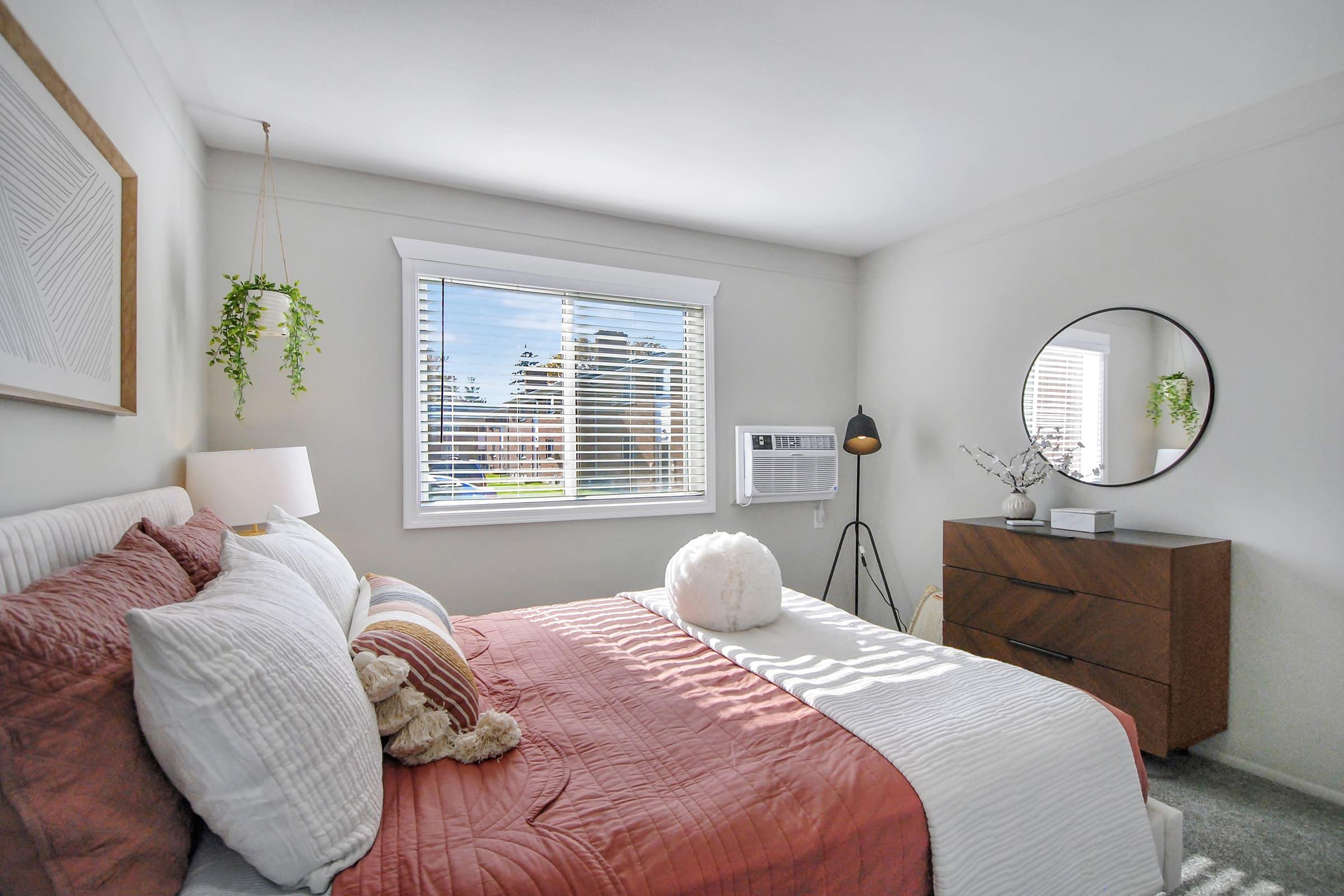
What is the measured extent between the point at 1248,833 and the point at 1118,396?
164 centimetres

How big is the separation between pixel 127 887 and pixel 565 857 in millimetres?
556

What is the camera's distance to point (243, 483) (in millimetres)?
2160

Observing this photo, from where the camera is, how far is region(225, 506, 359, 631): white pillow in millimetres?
1533

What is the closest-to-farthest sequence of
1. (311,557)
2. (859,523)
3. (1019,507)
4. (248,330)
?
(311,557) → (248,330) → (1019,507) → (859,523)

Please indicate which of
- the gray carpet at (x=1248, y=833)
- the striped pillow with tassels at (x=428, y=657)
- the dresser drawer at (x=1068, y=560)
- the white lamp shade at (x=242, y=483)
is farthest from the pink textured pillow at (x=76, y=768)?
the dresser drawer at (x=1068, y=560)

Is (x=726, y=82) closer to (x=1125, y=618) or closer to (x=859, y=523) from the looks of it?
(x=1125, y=618)

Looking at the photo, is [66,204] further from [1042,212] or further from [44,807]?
[1042,212]

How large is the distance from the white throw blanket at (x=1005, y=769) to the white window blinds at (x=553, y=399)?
1.90 meters

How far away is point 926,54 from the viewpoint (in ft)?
6.82

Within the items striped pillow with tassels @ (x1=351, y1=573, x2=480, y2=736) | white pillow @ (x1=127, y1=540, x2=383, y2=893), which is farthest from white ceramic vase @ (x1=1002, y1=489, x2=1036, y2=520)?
white pillow @ (x1=127, y1=540, x2=383, y2=893)

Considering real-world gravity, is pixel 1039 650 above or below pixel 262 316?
below

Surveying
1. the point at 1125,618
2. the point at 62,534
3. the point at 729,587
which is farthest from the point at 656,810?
the point at 1125,618

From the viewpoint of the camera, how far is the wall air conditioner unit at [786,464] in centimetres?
372

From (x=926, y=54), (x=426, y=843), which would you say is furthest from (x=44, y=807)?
(x=926, y=54)
